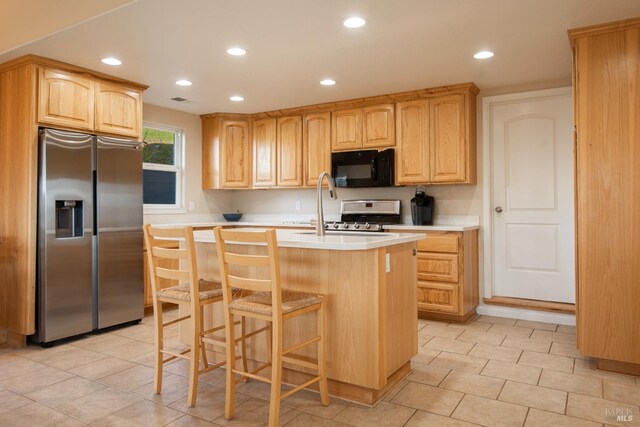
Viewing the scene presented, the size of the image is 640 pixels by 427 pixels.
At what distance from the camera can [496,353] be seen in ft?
10.8

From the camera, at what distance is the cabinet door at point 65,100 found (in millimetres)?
3525

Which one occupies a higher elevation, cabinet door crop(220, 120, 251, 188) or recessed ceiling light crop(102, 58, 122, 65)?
recessed ceiling light crop(102, 58, 122, 65)

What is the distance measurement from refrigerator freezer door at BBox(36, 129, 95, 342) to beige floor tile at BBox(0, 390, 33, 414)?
926 mm

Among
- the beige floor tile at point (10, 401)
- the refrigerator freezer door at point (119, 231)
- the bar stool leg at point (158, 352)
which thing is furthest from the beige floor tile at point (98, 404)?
the refrigerator freezer door at point (119, 231)

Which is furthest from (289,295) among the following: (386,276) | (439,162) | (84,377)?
(439,162)

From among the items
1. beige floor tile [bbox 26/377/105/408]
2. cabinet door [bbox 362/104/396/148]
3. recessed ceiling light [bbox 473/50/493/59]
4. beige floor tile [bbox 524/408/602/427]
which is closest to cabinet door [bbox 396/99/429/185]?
cabinet door [bbox 362/104/396/148]

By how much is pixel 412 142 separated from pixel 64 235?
340 centimetres

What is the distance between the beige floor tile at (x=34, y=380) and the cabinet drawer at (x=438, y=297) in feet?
9.92

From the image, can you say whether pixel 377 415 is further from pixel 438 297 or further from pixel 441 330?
pixel 438 297

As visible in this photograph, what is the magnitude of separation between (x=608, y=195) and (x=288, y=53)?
2.53 meters

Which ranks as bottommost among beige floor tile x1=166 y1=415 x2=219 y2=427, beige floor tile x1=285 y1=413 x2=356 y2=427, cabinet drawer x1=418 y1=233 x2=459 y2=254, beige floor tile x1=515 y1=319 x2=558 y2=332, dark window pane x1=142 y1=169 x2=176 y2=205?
beige floor tile x1=285 y1=413 x2=356 y2=427

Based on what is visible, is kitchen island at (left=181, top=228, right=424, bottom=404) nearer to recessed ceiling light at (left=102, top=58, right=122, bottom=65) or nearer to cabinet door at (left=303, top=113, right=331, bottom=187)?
recessed ceiling light at (left=102, top=58, right=122, bottom=65)

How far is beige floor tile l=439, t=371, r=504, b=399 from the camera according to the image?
259cm

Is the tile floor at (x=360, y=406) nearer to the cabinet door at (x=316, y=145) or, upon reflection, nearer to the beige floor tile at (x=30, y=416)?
the beige floor tile at (x=30, y=416)
